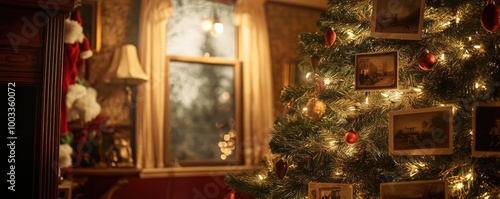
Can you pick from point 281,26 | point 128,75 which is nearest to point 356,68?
point 128,75

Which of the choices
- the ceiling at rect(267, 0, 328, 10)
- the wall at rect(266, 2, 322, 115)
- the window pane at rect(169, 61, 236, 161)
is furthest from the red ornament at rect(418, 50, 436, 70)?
the ceiling at rect(267, 0, 328, 10)

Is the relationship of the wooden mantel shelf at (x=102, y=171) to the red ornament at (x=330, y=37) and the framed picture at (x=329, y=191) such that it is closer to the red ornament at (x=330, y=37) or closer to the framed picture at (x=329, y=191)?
the framed picture at (x=329, y=191)

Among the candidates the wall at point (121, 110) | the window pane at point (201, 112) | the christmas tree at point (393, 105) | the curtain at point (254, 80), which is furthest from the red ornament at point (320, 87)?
the curtain at point (254, 80)

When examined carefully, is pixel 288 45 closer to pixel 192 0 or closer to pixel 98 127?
pixel 192 0

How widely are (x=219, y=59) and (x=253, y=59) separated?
34cm

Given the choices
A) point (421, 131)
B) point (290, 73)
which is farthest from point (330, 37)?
point (290, 73)

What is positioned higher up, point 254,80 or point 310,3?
point 310,3

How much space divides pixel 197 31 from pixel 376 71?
10.0 ft

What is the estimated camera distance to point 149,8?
471 cm

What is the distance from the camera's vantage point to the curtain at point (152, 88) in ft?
15.0

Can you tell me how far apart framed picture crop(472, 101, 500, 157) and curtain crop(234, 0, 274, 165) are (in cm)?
328

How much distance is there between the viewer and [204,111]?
4.96m

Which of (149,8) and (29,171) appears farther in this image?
(149,8)

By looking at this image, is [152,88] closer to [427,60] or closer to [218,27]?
[218,27]
